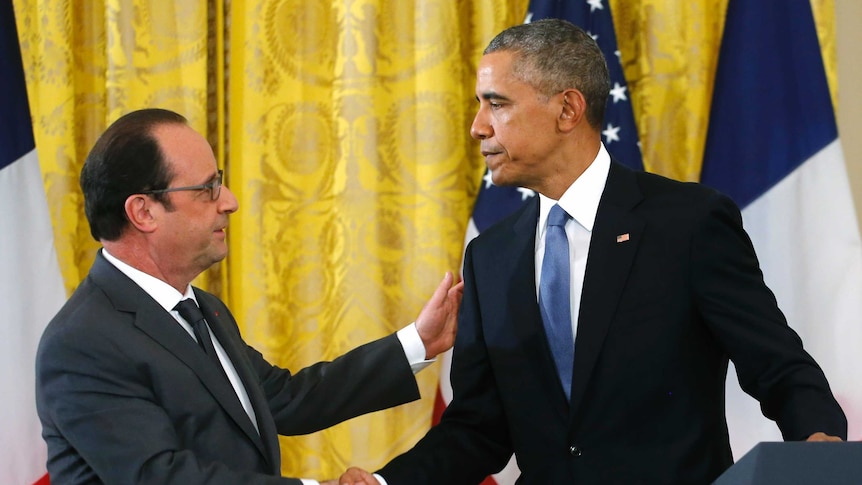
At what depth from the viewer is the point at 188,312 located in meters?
2.06

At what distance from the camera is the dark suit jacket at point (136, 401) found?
183 centimetres

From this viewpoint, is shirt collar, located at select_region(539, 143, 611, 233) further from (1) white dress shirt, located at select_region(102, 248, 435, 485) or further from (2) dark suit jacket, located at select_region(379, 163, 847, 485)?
(1) white dress shirt, located at select_region(102, 248, 435, 485)

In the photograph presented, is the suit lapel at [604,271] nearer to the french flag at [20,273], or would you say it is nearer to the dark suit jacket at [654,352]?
the dark suit jacket at [654,352]

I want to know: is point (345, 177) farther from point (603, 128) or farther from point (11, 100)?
point (11, 100)

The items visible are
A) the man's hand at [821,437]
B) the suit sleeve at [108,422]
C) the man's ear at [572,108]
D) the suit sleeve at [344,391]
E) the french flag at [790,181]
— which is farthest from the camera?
the french flag at [790,181]

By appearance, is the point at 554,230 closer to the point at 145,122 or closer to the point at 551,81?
the point at 551,81

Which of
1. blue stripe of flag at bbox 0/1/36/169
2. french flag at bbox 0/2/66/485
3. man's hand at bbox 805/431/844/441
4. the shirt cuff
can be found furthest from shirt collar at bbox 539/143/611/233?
blue stripe of flag at bbox 0/1/36/169

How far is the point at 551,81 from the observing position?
2.20 metres

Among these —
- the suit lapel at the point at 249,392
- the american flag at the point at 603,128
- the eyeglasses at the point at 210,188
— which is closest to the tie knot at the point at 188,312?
the suit lapel at the point at 249,392

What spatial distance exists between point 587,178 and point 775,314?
0.48 meters

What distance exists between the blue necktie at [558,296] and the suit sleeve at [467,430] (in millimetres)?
219

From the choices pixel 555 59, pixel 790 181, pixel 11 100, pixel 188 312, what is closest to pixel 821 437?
pixel 555 59

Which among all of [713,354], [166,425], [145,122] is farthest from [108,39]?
[713,354]

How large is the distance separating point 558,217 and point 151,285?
84cm
